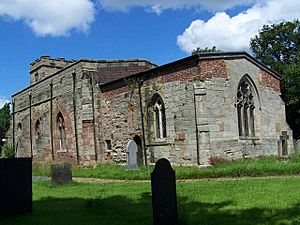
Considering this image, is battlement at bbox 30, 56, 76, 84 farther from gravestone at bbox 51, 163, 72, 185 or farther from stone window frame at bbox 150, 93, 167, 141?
gravestone at bbox 51, 163, 72, 185

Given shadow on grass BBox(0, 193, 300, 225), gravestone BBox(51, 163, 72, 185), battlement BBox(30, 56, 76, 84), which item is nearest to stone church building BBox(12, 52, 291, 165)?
gravestone BBox(51, 163, 72, 185)

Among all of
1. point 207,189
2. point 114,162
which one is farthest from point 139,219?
point 114,162

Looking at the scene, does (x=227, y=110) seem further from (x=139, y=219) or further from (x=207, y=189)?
(x=139, y=219)

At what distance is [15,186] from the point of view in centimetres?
841

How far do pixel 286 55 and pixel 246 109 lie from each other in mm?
14823

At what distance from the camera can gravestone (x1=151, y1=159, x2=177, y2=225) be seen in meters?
6.66

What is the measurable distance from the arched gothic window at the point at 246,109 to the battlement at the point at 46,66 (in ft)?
79.3

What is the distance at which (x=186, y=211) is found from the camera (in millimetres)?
7844

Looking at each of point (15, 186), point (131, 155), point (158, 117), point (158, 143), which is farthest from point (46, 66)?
point (15, 186)

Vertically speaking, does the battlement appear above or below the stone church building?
above

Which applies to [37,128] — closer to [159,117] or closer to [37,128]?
[37,128]

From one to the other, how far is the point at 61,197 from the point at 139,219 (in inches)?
183

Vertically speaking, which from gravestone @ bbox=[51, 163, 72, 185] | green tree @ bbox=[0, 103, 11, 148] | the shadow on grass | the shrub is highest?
green tree @ bbox=[0, 103, 11, 148]

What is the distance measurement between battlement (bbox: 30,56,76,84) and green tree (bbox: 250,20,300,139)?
1955cm
